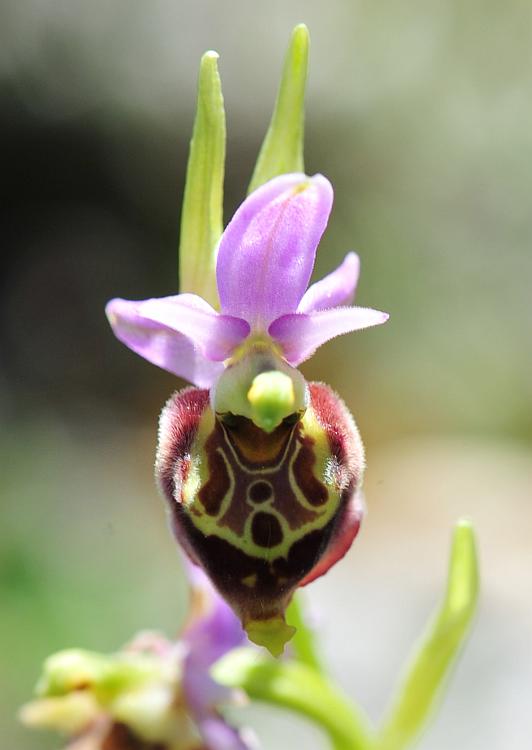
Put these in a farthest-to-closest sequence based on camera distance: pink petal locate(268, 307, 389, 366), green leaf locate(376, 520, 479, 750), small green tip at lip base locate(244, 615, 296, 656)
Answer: green leaf locate(376, 520, 479, 750) < pink petal locate(268, 307, 389, 366) < small green tip at lip base locate(244, 615, 296, 656)

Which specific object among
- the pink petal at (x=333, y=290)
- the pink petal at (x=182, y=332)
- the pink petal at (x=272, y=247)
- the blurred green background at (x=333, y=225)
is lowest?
the pink petal at (x=182, y=332)

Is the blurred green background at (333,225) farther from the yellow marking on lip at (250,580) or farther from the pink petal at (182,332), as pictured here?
the yellow marking on lip at (250,580)

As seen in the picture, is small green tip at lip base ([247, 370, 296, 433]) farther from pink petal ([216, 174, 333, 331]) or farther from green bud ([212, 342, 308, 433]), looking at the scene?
pink petal ([216, 174, 333, 331])

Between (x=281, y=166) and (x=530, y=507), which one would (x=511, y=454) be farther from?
(x=281, y=166)

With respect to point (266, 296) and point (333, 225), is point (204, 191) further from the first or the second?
point (333, 225)

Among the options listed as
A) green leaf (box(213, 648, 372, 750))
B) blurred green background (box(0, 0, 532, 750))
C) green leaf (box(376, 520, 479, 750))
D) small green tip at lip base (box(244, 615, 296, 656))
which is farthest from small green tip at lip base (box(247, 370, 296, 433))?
blurred green background (box(0, 0, 532, 750))

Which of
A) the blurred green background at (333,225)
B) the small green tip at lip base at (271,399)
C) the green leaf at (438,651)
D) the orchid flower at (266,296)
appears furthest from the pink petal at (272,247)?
the blurred green background at (333,225)
